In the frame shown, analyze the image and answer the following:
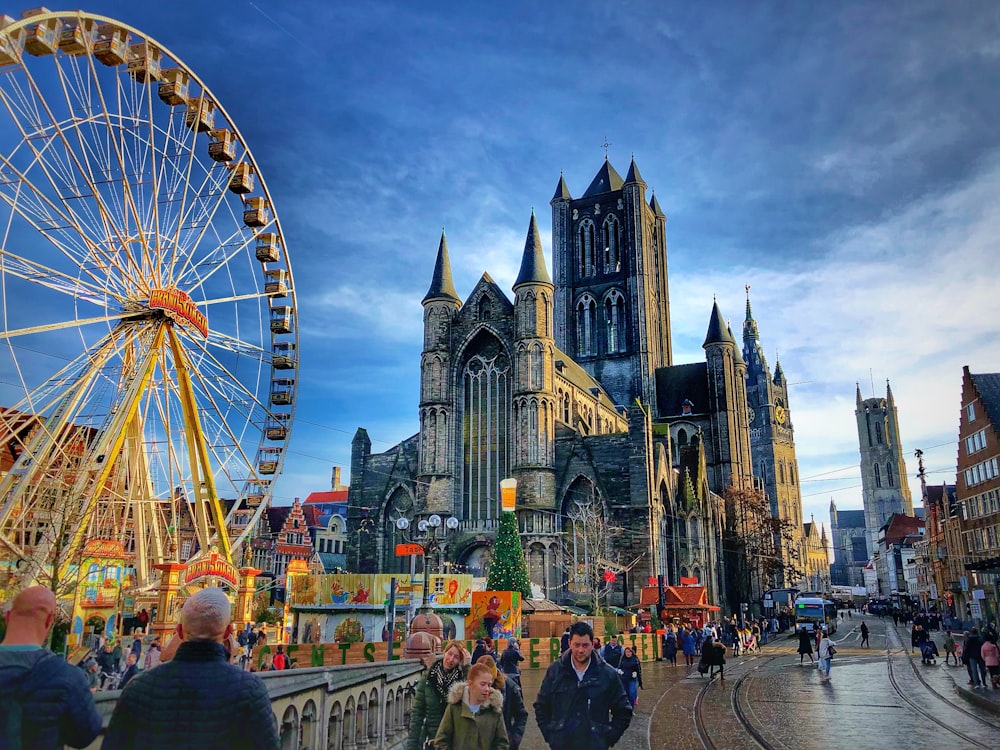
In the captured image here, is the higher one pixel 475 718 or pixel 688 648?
pixel 475 718

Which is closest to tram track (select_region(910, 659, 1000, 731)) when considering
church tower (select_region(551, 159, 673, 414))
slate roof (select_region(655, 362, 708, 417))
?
church tower (select_region(551, 159, 673, 414))

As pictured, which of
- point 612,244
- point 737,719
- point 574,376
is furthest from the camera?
point 612,244

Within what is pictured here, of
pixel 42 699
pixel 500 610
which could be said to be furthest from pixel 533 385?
pixel 42 699

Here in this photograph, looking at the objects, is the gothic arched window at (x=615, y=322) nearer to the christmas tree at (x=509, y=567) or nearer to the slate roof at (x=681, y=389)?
the slate roof at (x=681, y=389)

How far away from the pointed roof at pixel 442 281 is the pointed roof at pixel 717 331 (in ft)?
97.1

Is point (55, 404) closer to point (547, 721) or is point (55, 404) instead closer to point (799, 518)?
point (547, 721)

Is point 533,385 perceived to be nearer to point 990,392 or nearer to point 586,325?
point 990,392

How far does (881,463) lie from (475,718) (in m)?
155

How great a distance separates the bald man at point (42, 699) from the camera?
3.19m

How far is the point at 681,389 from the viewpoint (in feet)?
236

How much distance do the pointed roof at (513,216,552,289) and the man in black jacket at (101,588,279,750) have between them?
44057 mm

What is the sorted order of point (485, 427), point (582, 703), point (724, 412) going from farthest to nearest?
point (724, 412), point (485, 427), point (582, 703)

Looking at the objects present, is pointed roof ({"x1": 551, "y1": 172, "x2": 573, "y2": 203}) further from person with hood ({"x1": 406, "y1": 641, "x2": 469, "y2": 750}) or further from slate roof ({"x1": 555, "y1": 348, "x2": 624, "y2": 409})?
person with hood ({"x1": 406, "y1": 641, "x2": 469, "y2": 750})

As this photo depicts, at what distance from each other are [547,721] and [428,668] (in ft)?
4.56
